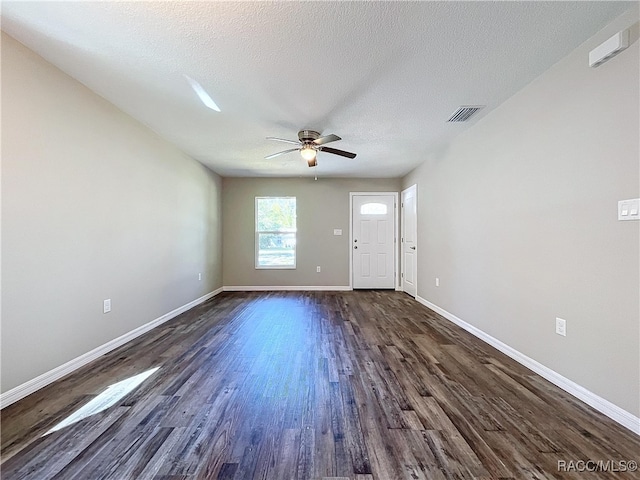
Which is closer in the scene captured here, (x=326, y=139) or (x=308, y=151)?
(x=326, y=139)

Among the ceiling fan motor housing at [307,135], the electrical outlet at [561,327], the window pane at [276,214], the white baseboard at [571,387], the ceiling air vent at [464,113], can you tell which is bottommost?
the white baseboard at [571,387]

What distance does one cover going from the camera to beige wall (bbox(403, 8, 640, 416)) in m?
1.62

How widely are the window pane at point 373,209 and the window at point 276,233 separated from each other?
57.7 inches

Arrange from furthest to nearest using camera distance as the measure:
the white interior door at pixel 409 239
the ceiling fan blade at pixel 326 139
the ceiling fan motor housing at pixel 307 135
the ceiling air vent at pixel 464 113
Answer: the white interior door at pixel 409 239 → the ceiling fan motor housing at pixel 307 135 → the ceiling fan blade at pixel 326 139 → the ceiling air vent at pixel 464 113

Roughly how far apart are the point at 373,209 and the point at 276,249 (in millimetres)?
2202

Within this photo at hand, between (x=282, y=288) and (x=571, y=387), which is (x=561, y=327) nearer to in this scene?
(x=571, y=387)

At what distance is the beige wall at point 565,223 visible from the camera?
1.62m

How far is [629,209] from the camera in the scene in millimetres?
1582

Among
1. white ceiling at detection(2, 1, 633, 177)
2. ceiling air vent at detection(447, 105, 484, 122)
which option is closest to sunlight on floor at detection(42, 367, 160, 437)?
white ceiling at detection(2, 1, 633, 177)

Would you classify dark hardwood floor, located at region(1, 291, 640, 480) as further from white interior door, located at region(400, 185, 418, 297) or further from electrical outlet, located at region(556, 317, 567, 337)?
white interior door, located at region(400, 185, 418, 297)

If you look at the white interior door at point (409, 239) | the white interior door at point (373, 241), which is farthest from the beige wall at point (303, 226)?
the white interior door at point (409, 239)

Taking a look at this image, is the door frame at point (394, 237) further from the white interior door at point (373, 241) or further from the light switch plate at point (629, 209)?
the light switch plate at point (629, 209)

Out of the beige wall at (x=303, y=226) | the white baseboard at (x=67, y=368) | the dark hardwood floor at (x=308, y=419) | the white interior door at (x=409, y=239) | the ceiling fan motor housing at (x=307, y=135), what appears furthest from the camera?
the beige wall at (x=303, y=226)

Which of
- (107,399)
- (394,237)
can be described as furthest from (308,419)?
(394,237)
